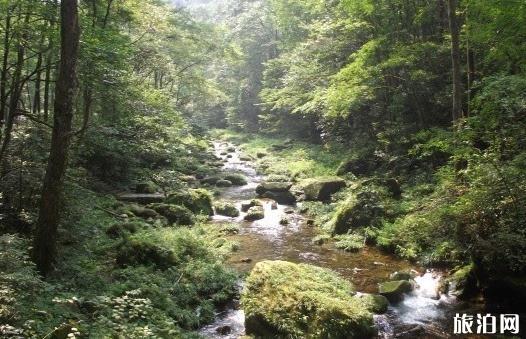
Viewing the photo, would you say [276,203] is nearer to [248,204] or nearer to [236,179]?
[248,204]

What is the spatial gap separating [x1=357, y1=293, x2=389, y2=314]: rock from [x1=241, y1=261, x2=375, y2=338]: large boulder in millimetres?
232

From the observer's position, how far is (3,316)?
5.26 metres

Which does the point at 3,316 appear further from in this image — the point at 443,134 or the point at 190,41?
the point at 190,41

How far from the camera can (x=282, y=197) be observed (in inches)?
814

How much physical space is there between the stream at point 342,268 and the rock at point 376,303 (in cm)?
15

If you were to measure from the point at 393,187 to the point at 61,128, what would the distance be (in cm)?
1283

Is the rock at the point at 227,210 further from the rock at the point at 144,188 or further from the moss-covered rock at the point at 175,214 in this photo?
the rock at the point at 144,188

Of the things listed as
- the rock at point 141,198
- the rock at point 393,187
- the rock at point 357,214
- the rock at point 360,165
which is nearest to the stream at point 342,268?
the rock at point 357,214

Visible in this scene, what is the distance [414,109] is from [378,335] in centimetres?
1366

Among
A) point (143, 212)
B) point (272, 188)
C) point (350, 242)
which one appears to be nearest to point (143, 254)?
point (143, 212)

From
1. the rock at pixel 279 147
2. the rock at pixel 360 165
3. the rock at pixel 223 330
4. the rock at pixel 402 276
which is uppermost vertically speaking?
the rock at pixel 279 147

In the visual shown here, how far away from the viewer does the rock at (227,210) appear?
17.9 m

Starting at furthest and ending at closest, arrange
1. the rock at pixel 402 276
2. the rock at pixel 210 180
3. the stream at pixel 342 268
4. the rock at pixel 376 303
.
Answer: the rock at pixel 210 180 → the rock at pixel 402 276 → the rock at pixel 376 303 → the stream at pixel 342 268

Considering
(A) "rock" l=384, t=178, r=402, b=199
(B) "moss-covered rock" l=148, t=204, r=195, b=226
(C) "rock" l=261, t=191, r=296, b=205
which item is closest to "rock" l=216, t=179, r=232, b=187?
(C) "rock" l=261, t=191, r=296, b=205
